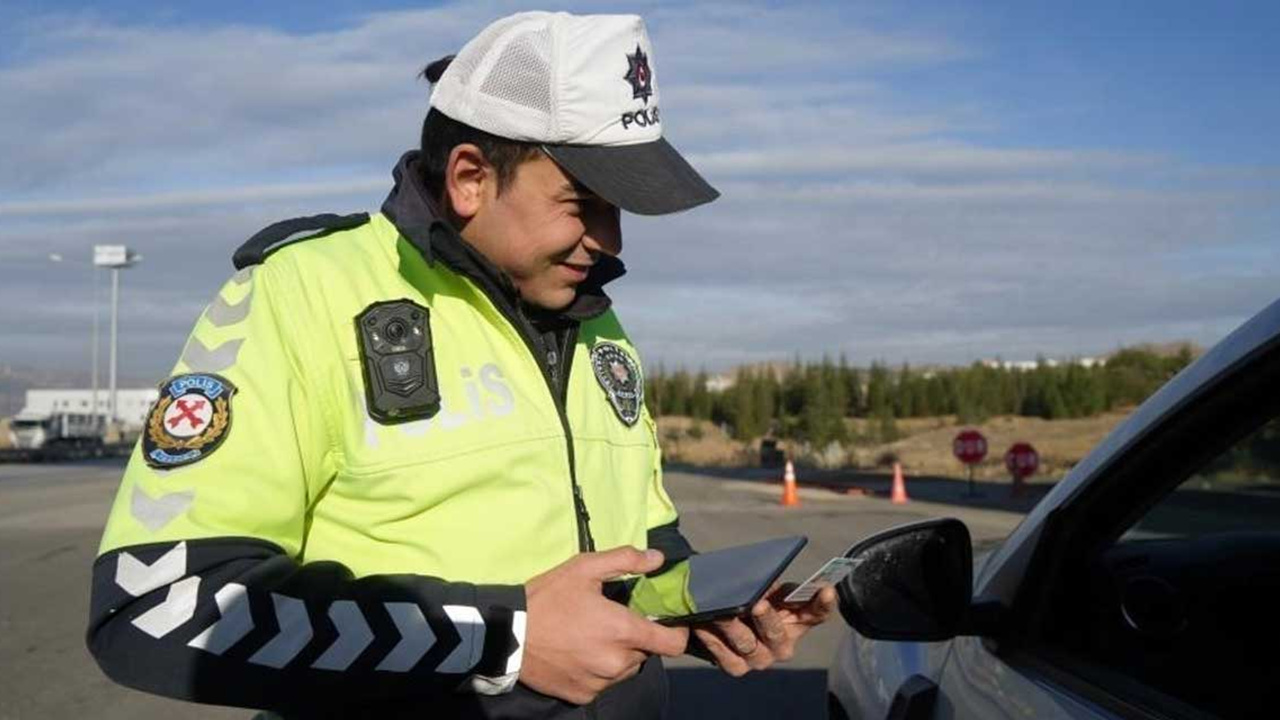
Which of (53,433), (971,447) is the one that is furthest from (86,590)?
(53,433)

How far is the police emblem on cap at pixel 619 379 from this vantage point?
7.45 ft

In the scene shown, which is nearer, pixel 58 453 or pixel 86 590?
pixel 86 590

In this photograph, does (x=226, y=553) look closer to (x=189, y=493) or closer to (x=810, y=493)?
(x=189, y=493)

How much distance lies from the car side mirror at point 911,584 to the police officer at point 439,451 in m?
0.14

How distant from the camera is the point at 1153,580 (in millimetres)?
2424

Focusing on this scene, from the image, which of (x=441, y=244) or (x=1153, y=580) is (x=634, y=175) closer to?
(x=441, y=244)

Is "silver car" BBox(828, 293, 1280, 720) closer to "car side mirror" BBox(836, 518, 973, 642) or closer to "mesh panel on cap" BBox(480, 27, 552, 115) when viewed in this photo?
"car side mirror" BBox(836, 518, 973, 642)

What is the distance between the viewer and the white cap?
78.1 inches

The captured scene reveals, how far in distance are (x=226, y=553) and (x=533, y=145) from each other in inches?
28.3

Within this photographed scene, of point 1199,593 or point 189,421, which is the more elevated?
point 189,421

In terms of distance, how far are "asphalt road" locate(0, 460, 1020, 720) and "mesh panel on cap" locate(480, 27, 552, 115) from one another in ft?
14.9

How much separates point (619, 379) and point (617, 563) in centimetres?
67

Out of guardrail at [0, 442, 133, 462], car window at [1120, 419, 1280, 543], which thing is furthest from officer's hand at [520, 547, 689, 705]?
guardrail at [0, 442, 133, 462]

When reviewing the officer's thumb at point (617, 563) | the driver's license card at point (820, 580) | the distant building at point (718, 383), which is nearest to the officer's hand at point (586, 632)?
the officer's thumb at point (617, 563)
